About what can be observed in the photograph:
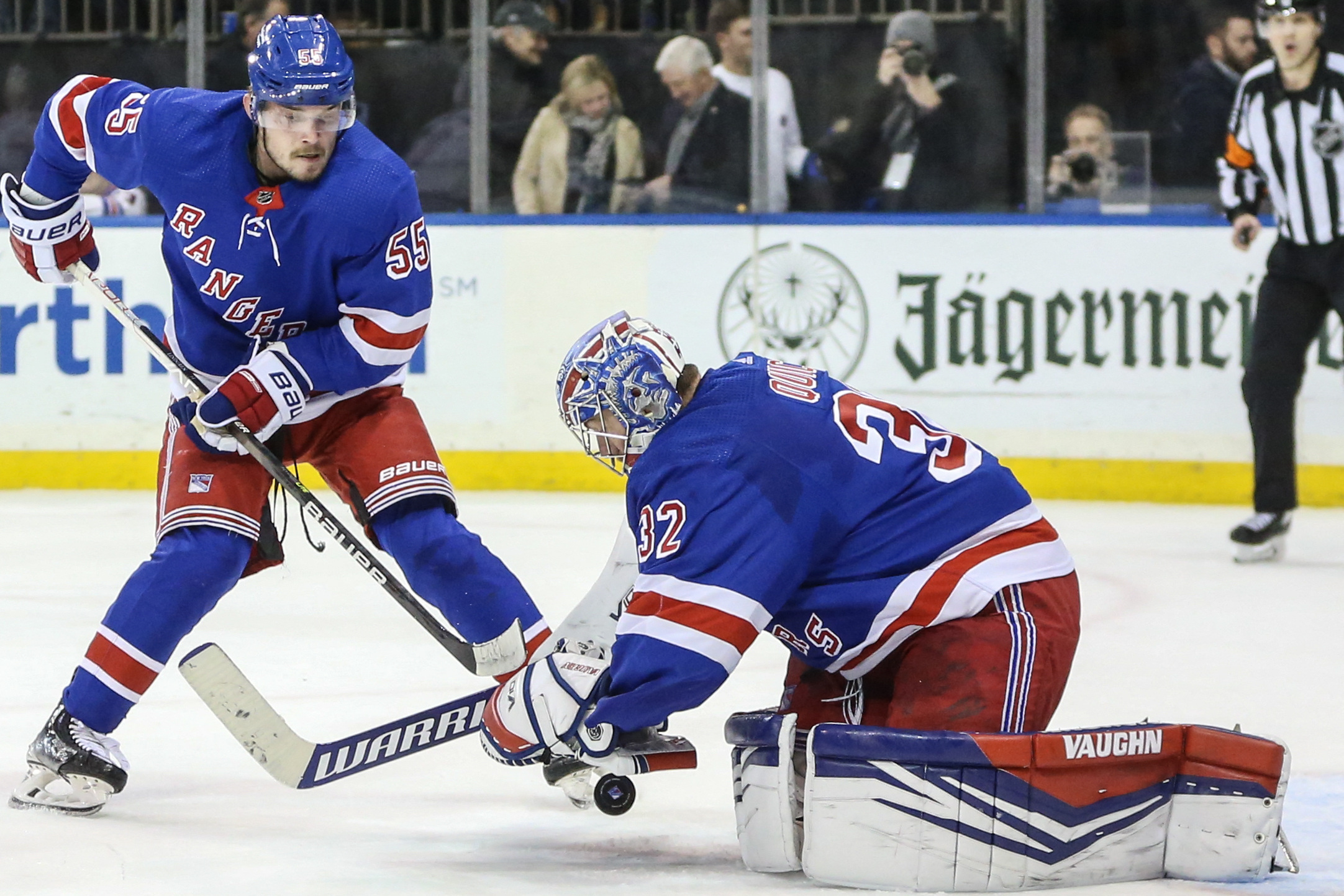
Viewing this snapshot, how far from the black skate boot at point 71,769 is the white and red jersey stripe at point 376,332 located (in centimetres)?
66

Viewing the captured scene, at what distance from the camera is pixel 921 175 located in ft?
20.6

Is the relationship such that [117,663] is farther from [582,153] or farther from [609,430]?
[582,153]

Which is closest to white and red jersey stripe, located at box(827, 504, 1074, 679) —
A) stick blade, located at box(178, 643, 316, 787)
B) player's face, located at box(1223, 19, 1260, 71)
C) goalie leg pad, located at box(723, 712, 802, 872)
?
goalie leg pad, located at box(723, 712, 802, 872)

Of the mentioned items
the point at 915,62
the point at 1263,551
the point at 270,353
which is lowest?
the point at 1263,551

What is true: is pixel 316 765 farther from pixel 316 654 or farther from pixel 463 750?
pixel 316 654

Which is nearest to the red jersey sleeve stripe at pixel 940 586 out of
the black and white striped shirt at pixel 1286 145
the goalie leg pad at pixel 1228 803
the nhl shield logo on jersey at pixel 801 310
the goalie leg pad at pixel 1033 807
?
the goalie leg pad at pixel 1033 807

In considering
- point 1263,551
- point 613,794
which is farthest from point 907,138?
point 613,794

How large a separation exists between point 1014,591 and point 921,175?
4.05 metres

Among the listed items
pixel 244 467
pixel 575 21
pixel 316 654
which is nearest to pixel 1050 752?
pixel 244 467

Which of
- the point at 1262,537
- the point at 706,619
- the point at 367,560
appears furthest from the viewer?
the point at 1262,537

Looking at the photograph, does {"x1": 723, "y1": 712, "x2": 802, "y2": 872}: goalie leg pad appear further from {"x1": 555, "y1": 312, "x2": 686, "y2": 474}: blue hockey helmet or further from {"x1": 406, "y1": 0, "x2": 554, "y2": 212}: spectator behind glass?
{"x1": 406, "y1": 0, "x2": 554, "y2": 212}: spectator behind glass

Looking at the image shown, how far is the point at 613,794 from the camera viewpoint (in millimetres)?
2596

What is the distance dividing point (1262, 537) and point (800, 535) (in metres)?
3.18

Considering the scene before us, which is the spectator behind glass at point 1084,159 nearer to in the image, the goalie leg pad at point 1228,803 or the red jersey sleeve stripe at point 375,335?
the red jersey sleeve stripe at point 375,335
